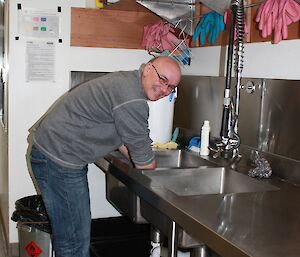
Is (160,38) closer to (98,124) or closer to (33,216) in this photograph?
(98,124)

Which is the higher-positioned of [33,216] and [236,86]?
[236,86]

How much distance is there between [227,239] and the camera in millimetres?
1114

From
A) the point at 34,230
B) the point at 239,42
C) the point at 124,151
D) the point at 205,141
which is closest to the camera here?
the point at 239,42

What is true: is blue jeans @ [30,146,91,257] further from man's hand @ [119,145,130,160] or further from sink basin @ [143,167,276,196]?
sink basin @ [143,167,276,196]

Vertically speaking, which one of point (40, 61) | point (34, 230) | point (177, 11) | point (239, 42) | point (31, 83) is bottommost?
point (34, 230)

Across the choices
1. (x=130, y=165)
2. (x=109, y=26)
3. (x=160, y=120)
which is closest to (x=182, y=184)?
(x=130, y=165)

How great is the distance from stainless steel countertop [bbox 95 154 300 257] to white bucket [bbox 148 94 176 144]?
821 millimetres

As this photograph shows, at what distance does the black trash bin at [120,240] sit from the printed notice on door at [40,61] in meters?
1.02

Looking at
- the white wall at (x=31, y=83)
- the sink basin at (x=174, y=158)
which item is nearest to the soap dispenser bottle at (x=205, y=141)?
the sink basin at (x=174, y=158)

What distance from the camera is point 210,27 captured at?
242cm

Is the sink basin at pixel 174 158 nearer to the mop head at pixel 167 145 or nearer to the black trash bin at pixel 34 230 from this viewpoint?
the mop head at pixel 167 145

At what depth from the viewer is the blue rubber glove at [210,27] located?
7.61 ft

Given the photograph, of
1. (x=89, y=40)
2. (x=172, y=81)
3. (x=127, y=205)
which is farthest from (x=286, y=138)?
(x=89, y=40)

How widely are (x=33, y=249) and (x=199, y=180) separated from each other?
117 centimetres
